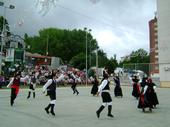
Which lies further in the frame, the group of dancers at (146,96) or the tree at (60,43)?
the tree at (60,43)

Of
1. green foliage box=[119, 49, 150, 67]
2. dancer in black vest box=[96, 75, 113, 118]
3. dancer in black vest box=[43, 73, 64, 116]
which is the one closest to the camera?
dancer in black vest box=[96, 75, 113, 118]

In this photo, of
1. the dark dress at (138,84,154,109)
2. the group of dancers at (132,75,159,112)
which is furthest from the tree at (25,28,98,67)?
the dark dress at (138,84,154,109)

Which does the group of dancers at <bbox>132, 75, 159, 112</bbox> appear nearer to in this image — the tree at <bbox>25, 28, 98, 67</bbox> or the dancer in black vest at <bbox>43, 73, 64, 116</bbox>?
the dancer in black vest at <bbox>43, 73, 64, 116</bbox>

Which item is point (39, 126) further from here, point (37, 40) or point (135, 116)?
point (37, 40)

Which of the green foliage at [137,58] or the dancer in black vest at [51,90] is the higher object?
the green foliage at [137,58]

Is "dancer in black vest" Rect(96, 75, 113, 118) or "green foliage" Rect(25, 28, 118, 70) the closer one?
"dancer in black vest" Rect(96, 75, 113, 118)

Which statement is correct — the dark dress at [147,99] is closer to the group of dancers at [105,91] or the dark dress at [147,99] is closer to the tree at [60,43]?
the group of dancers at [105,91]

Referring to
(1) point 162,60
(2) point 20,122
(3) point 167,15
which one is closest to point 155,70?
(1) point 162,60

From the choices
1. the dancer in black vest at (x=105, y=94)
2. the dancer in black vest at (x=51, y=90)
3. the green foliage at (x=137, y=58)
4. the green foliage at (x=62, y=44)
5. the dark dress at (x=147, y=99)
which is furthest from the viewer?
the green foliage at (x=137, y=58)

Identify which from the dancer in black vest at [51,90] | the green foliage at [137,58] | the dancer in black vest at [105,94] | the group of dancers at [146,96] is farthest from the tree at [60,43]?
the dancer in black vest at [105,94]

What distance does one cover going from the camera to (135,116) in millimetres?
12602

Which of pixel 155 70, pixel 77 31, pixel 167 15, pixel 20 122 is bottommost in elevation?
pixel 20 122

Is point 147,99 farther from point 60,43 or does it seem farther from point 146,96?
point 60,43

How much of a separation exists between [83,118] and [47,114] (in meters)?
1.94
